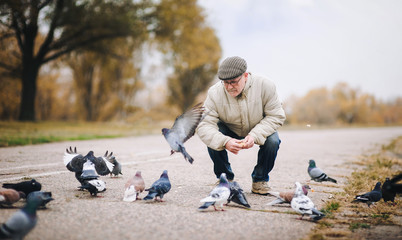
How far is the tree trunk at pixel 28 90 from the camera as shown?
19.6m

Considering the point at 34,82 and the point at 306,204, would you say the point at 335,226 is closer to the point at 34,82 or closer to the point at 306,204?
the point at 306,204

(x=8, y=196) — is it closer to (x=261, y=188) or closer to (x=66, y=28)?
(x=261, y=188)

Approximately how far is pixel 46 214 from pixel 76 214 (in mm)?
266

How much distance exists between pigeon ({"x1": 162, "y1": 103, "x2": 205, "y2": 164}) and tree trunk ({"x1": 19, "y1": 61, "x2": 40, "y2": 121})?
61.2ft

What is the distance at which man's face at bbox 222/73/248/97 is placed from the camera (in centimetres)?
402

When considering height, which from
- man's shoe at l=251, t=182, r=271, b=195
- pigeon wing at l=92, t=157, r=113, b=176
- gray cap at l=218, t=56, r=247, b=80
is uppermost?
gray cap at l=218, t=56, r=247, b=80

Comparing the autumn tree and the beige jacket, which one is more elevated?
the autumn tree

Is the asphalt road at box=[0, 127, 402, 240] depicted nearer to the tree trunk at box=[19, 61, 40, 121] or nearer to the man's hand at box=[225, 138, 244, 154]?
the man's hand at box=[225, 138, 244, 154]

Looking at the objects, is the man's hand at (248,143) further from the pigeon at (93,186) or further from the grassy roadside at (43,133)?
the grassy roadside at (43,133)

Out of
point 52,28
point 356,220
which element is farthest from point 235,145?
point 52,28

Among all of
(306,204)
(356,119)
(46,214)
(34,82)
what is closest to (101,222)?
(46,214)

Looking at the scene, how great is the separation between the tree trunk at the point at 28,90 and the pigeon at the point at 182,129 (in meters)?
18.6

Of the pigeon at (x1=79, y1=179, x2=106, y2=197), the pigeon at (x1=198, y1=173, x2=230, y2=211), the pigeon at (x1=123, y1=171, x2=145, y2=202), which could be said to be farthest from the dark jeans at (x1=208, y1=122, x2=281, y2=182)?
the pigeon at (x1=79, y1=179, x2=106, y2=197)

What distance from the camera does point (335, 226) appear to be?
306 cm
